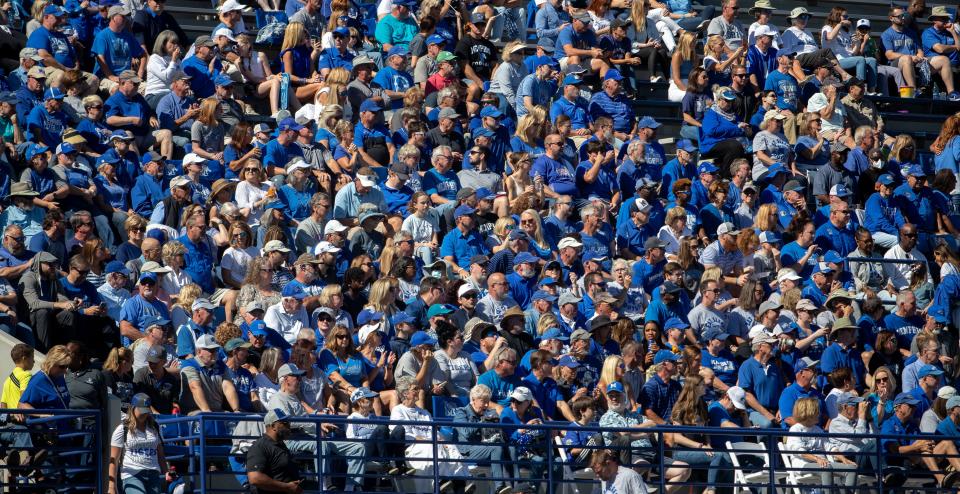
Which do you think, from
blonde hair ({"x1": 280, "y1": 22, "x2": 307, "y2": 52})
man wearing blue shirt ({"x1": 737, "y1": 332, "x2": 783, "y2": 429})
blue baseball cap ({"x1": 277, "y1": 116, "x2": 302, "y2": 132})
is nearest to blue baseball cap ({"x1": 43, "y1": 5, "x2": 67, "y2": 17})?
blonde hair ({"x1": 280, "y1": 22, "x2": 307, "y2": 52})

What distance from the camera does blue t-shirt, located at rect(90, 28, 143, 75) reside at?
1983cm

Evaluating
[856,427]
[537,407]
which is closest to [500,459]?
[537,407]

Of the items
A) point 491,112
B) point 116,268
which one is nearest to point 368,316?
point 116,268

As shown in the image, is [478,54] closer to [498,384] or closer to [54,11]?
[54,11]

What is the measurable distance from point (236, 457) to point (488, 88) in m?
7.27

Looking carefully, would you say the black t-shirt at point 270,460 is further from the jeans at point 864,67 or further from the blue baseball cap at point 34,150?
the jeans at point 864,67

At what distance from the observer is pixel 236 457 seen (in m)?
14.9

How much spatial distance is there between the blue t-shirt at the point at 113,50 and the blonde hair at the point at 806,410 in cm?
758

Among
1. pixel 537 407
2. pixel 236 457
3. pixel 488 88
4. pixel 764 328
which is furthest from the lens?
pixel 488 88

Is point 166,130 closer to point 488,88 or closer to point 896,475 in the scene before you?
point 488,88

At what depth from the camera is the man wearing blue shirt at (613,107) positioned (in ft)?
68.7

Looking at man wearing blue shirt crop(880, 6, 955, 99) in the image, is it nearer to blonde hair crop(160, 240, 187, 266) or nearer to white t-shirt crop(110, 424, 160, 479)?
blonde hair crop(160, 240, 187, 266)

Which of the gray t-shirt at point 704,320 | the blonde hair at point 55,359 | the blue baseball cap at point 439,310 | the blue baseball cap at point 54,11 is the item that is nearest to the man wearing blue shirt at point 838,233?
the gray t-shirt at point 704,320

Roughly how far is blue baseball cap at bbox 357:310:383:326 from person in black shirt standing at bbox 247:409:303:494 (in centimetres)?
244
